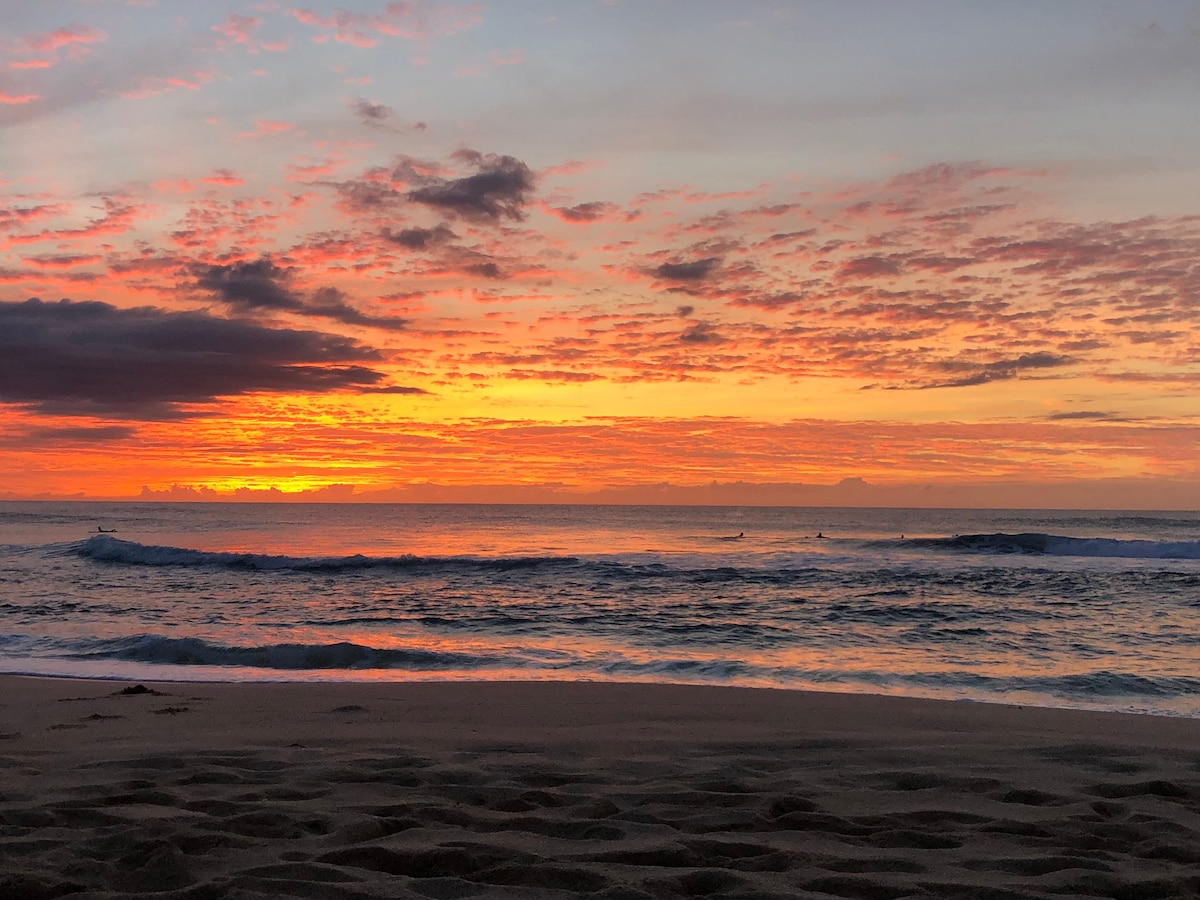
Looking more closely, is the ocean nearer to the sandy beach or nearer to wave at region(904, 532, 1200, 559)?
the sandy beach

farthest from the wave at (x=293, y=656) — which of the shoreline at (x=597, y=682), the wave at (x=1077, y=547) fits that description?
the wave at (x=1077, y=547)

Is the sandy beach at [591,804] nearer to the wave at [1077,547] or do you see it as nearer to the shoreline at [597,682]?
the shoreline at [597,682]

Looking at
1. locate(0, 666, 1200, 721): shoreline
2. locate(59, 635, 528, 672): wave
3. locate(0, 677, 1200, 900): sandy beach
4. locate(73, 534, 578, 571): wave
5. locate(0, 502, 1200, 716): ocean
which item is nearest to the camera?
locate(0, 677, 1200, 900): sandy beach

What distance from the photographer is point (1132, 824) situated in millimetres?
4312

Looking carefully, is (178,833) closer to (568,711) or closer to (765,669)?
(568,711)

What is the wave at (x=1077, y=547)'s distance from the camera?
39.7 m

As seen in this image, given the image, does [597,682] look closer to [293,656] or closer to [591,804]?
[293,656]

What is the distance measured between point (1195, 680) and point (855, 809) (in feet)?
28.0

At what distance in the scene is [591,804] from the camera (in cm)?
460

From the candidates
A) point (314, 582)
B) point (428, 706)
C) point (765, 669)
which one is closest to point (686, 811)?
point (428, 706)

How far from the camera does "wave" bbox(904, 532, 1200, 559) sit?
3972 cm

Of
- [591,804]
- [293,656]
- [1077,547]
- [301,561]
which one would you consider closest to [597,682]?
[293,656]

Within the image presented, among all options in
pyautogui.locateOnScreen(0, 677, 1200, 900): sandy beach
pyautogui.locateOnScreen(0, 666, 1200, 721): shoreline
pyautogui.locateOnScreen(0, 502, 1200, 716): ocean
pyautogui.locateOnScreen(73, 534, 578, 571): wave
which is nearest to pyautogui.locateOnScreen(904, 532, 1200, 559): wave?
pyautogui.locateOnScreen(0, 502, 1200, 716): ocean

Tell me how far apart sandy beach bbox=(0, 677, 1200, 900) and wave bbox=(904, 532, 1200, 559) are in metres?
37.7
